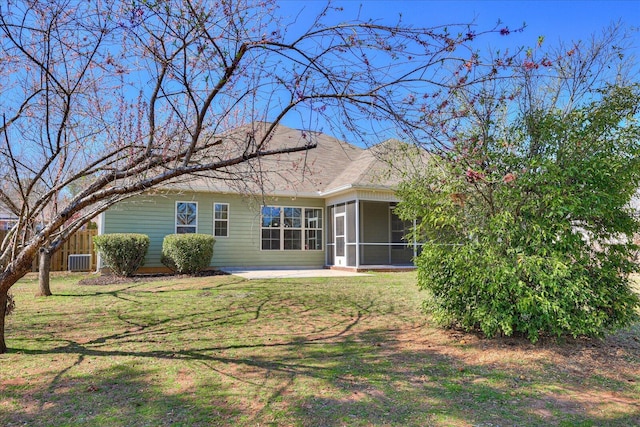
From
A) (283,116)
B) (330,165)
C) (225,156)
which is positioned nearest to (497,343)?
(283,116)

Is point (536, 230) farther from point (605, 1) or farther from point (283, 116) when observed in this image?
point (605, 1)

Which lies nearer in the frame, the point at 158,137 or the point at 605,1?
the point at 158,137

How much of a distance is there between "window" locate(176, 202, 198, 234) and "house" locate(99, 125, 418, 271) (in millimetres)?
33

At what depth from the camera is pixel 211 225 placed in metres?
14.8

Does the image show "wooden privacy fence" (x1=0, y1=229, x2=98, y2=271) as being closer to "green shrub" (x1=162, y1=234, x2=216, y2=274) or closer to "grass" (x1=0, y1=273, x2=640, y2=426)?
"green shrub" (x1=162, y1=234, x2=216, y2=274)

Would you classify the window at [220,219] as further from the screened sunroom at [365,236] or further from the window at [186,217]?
the screened sunroom at [365,236]

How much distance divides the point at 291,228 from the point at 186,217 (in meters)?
3.90

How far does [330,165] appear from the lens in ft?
58.9

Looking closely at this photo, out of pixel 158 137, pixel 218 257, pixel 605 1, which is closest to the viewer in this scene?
pixel 158 137

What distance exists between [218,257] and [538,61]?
1271 cm

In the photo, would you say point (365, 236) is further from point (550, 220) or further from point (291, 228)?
point (550, 220)

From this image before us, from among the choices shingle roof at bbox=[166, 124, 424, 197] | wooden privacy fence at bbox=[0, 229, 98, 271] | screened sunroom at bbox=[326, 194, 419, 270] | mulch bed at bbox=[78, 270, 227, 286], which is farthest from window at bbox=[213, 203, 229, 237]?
wooden privacy fence at bbox=[0, 229, 98, 271]

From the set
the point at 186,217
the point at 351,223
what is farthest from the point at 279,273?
the point at 186,217

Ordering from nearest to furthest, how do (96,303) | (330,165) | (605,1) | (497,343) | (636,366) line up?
(636,366), (497,343), (605,1), (96,303), (330,165)
